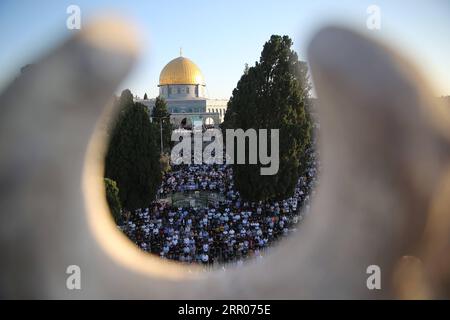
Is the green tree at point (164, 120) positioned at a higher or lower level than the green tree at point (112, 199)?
higher

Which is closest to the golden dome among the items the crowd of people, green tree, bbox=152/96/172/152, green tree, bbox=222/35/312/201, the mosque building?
the mosque building

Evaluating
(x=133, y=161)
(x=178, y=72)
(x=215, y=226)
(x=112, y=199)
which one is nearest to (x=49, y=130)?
(x=112, y=199)

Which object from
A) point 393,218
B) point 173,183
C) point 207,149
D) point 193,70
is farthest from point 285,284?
point 193,70

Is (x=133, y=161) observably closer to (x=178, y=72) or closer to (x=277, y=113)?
(x=277, y=113)

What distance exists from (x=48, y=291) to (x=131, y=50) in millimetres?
3123

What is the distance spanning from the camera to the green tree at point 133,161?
21359 mm

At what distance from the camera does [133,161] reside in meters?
21.6

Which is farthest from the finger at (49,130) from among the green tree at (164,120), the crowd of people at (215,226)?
the green tree at (164,120)

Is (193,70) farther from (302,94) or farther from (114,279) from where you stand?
(114,279)

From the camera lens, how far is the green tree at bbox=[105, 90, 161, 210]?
21359mm

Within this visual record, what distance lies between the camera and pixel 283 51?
72.6 ft

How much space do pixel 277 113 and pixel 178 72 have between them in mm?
62066

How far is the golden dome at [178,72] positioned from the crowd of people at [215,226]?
5734 cm

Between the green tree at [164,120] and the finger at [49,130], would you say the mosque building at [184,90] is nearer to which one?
the green tree at [164,120]
